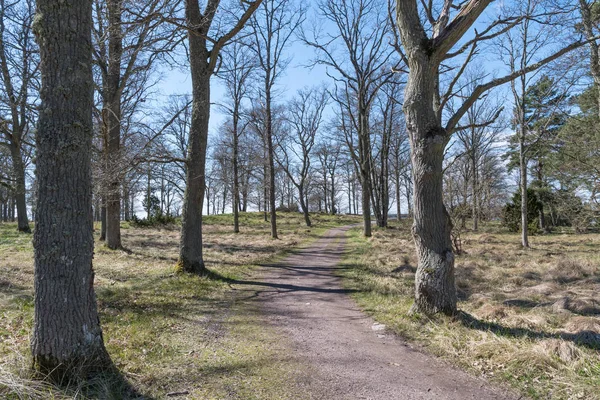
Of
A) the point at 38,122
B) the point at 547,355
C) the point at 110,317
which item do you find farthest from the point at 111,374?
the point at 547,355

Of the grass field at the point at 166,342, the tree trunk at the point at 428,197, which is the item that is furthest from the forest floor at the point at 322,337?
the tree trunk at the point at 428,197

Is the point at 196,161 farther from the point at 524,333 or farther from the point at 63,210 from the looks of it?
the point at 524,333

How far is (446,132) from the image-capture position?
531 cm

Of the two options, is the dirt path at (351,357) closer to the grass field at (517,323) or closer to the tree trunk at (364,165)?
the grass field at (517,323)

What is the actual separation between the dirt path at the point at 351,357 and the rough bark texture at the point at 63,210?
7.33ft

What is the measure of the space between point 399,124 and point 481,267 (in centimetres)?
2208

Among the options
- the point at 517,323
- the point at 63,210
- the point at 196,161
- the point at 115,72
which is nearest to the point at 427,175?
the point at 517,323

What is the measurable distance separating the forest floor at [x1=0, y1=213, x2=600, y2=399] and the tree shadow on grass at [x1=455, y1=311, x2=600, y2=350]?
0.02 meters

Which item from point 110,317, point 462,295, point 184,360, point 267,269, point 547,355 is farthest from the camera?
point 267,269

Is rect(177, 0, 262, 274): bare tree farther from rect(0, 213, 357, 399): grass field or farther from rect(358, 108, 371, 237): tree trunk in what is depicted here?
rect(358, 108, 371, 237): tree trunk

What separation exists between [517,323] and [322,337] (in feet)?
8.95

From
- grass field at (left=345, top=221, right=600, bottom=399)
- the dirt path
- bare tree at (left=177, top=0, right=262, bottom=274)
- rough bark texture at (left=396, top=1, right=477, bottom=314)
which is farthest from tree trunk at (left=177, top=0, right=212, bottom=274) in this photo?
rough bark texture at (left=396, top=1, right=477, bottom=314)

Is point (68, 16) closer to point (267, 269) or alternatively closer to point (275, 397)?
point (275, 397)

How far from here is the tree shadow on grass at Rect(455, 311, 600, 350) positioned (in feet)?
12.9
